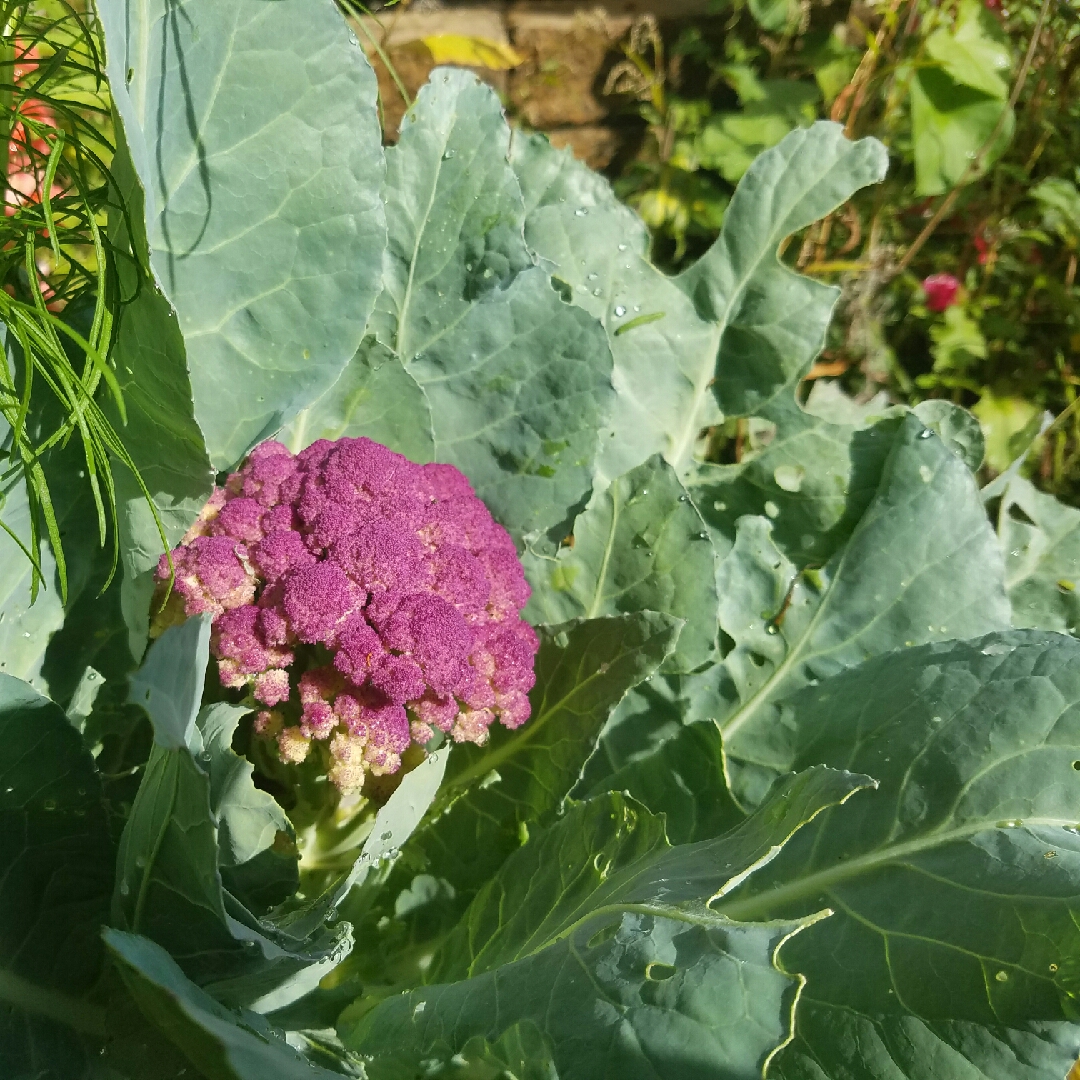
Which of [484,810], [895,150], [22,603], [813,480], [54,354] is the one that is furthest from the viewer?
[895,150]

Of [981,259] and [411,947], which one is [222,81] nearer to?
[411,947]

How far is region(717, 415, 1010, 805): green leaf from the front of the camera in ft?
2.81

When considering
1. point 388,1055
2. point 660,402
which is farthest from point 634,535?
point 388,1055

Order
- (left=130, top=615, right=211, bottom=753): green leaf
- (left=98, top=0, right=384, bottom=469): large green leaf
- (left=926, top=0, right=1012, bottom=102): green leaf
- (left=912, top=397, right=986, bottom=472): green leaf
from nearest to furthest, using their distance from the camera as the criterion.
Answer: (left=130, top=615, right=211, bottom=753): green leaf → (left=98, top=0, right=384, bottom=469): large green leaf → (left=912, top=397, right=986, bottom=472): green leaf → (left=926, top=0, right=1012, bottom=102): green leaf

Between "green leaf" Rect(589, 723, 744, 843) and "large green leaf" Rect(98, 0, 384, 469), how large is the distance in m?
0.41

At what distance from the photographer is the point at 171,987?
49cm

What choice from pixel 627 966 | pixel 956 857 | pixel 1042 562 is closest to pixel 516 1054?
pixel 627 966

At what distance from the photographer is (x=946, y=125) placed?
1.76 m

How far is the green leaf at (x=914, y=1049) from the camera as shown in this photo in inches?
23.0

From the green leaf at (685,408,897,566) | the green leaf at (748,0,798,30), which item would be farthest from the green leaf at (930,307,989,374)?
the green leaf at (685,408,897,566)

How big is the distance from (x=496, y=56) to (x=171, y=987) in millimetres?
1770

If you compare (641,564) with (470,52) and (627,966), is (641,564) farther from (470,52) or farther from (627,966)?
(470,52)

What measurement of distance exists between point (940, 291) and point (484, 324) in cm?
138

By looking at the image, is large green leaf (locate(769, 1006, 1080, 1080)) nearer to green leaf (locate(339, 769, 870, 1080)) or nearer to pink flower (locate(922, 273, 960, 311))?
green leaf (locate(339, 769, 870, 1080))
